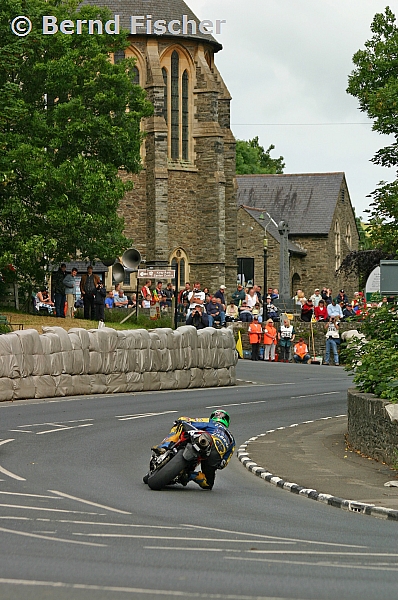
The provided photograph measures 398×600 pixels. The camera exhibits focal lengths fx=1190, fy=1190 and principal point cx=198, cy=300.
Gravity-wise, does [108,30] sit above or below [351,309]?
above

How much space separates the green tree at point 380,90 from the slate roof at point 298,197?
32.2 meters

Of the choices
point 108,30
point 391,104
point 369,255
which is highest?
point 108,30

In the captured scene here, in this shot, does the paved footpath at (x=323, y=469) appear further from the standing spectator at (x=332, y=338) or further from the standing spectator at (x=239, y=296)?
the standing spectator at (x=239, y=296)

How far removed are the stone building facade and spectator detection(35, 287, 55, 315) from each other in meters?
35.2

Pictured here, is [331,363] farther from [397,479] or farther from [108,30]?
[397,479]

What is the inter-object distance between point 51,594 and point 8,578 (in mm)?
562

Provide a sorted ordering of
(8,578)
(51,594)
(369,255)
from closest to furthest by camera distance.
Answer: (51,594), (8,578), (369,255)

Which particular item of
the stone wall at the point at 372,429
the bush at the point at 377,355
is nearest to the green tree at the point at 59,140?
the bush at the point at 377,355

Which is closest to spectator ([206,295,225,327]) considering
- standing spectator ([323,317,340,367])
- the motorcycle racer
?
standing spectator ([323,317,340,367])

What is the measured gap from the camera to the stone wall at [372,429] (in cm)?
1566

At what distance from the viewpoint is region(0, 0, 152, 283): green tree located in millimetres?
44625

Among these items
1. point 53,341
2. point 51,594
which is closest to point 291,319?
point 53,341

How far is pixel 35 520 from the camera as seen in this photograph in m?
10.3

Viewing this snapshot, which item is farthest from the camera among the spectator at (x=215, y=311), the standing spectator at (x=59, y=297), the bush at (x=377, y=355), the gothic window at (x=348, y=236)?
the gothic window at (x=348, y=236)
